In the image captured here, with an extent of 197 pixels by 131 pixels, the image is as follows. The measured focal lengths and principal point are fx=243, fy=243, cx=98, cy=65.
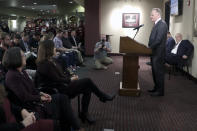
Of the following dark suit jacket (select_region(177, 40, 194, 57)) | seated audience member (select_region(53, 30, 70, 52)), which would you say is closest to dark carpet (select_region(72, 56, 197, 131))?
dark suit jacket (select_region(177, 40, 194, 57))

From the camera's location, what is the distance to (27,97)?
237 cm

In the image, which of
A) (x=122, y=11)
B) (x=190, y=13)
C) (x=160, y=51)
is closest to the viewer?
(x=160, y=51)

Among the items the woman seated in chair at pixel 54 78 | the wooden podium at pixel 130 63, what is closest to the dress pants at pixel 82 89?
the woman seated in chair at pixel 54 78

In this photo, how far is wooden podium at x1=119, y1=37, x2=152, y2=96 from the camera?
180 inches

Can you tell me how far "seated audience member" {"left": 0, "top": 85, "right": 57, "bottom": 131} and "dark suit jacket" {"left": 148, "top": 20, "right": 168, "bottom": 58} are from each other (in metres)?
3.06

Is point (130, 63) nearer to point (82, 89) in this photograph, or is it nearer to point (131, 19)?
point (82, 89)

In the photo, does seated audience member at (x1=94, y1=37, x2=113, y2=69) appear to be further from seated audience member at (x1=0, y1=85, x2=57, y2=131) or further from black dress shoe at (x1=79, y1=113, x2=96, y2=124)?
seated audience member at (x1=0, y1=85, x2=57, y2=131)

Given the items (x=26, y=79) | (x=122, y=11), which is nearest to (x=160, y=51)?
(x=26, y=79)

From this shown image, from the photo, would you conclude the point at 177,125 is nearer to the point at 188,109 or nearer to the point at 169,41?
the point at 188,109

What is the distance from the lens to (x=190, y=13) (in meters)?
6.66

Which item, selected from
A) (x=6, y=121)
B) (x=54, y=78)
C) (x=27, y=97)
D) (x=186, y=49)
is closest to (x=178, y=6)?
(x=186, y=49)

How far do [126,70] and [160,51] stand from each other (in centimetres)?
74

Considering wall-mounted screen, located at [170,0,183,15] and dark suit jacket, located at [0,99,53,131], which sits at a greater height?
wall-mounted screen, located at [170,0,183,15]

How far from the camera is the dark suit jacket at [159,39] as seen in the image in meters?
4.58
